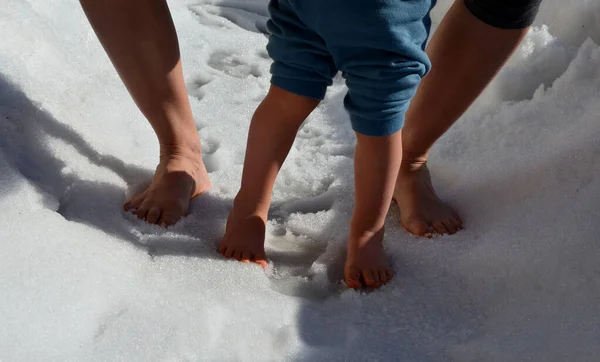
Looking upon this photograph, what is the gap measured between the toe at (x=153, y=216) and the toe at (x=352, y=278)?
14.7 inches

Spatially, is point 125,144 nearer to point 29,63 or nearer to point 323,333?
point 29,63

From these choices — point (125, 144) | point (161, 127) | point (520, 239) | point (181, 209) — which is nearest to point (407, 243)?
point (520, 239)

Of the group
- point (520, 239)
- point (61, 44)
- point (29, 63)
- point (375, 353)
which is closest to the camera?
point (375, 353)

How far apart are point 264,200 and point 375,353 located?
0.37 m

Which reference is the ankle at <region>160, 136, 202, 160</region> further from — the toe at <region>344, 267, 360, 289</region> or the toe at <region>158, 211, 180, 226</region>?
the toe at <region>344, 267, 360, 289</region>

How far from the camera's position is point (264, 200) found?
1.30 meters

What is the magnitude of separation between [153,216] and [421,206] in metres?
0.53

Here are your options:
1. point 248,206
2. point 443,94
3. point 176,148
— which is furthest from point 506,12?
point 176,148

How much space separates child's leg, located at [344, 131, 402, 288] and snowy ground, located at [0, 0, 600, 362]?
0.04 meters

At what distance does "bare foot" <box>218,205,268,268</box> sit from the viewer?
1.26 m

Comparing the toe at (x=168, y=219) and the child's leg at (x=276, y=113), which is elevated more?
the child's leg at (x=276, y=113)

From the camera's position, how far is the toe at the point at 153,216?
4.31ft

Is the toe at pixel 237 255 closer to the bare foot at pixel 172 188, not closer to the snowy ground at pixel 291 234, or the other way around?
the snowy ground at pixel 291 234

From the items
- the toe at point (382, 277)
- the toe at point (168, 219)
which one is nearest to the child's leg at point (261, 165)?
the toe at point (168, 219)
